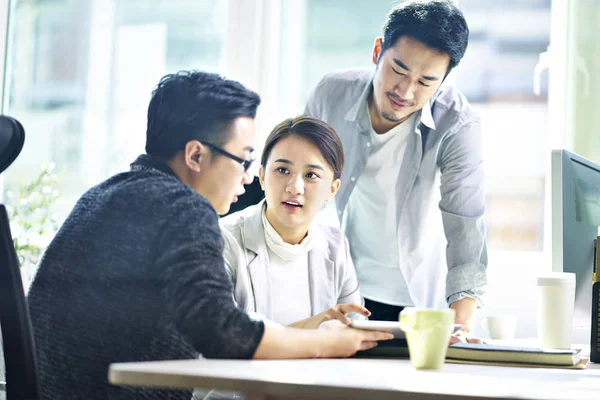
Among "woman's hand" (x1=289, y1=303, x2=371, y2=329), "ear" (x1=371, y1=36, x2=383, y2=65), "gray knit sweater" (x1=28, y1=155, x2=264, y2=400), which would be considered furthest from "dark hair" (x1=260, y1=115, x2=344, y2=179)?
"gray knit sweater" (x1=28, y1=155, x2=264, y2=400)

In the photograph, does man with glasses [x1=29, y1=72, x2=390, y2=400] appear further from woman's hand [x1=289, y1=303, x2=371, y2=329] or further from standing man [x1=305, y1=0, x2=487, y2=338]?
standing man [x1=305, y1=0, x2=487, y2=338]

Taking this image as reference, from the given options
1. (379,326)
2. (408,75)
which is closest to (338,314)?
(379,326)

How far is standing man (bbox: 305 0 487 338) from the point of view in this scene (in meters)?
2.16

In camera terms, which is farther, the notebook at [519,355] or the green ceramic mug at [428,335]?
the notebook at [519,355]

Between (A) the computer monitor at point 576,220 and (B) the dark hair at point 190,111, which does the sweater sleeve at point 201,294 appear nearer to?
(B) the dark hair at point 190,111

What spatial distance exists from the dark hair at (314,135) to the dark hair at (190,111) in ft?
1.52

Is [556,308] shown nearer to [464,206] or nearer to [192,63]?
[464,206]

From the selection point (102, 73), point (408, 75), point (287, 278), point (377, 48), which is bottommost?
point (287, 278)

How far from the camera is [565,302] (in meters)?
1.55

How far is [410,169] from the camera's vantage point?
7.79 ft

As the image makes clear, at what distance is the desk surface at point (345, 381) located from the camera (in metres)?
0.83

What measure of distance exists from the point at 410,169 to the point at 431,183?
0.28ft

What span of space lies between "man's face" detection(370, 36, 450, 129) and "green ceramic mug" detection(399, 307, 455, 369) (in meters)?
1.11

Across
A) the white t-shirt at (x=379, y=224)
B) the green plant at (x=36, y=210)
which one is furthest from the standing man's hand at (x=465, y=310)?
the green plant at (x=36, y=210)
